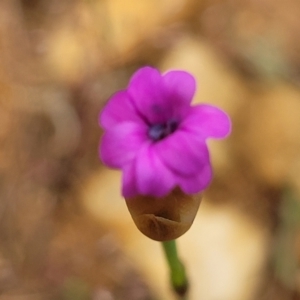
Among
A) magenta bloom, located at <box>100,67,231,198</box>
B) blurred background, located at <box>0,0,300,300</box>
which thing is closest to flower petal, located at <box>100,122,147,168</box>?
magenta bloom, located at <box>100,67,231,198</box>

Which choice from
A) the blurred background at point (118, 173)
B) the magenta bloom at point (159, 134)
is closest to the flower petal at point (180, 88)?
the magenta bloom at point (159, 134)

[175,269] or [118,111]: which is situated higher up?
[118,111]

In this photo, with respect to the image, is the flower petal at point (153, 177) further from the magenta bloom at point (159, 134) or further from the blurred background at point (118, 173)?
the blurred background at point (118, 173)

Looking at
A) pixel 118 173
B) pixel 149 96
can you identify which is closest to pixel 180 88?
pixel 149 96

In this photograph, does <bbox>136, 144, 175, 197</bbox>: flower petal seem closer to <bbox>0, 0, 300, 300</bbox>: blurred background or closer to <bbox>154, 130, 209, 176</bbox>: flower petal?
<bbox>154, 130, 209, 176</bbox>: flower petal

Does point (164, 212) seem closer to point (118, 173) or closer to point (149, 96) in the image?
point (149, 96)
